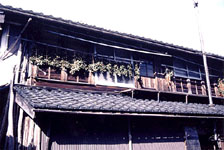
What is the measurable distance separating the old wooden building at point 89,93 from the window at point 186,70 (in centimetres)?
30

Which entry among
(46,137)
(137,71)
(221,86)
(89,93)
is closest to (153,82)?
(137,71)

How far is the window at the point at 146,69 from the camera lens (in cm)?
1073

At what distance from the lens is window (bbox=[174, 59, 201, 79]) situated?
11891 millimetres

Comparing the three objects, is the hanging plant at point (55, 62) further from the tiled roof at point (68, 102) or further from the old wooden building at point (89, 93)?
the tiled roof at point (68, 102)

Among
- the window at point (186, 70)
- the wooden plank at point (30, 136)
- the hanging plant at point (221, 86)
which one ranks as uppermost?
the window at point (186, 70)

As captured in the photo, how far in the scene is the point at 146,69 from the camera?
1092 cm

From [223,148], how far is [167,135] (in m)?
3.72

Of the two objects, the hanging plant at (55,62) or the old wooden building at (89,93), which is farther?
the hanging plant at (55,62)

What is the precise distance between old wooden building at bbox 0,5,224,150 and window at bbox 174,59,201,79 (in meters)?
0.30

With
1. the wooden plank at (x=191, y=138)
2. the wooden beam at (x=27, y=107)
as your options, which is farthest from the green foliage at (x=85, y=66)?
the wooden plank at (x=191, y=138)

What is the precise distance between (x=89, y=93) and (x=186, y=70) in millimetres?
6706

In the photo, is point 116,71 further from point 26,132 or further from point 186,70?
point 186,70

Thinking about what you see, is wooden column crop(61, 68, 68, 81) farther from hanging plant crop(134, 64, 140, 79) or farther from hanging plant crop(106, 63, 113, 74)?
hanging plant crop(134, 64, 140, 79)

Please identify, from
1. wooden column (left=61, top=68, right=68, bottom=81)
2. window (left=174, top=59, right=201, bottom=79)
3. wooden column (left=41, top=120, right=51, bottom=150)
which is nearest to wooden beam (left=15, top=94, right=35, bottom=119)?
wooden column (left=41, top=120, right=51, bottom=150)
